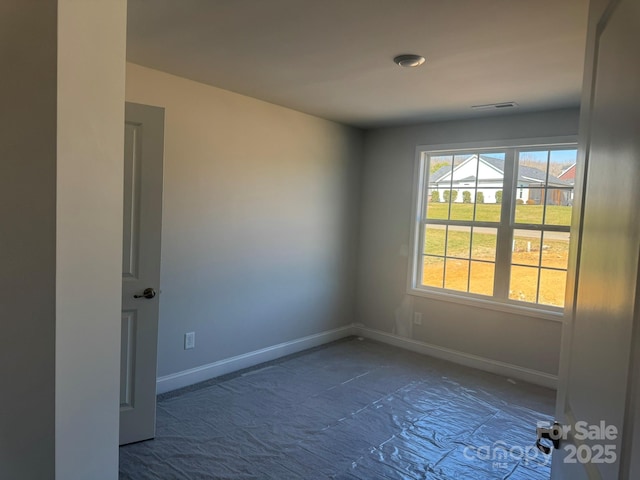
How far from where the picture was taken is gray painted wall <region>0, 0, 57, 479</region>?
3.93 ft

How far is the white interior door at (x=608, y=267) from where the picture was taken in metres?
0.68

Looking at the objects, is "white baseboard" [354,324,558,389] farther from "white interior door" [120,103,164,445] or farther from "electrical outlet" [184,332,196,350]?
"white interior door" [120,103,164,445]

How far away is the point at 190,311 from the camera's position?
11.3ft

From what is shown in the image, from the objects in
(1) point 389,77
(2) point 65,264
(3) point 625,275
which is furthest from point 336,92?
(3) point 625,275

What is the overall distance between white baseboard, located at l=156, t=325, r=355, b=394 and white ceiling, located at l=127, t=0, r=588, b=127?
2293mm

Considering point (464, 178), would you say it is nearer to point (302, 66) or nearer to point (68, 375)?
point (302, 66)

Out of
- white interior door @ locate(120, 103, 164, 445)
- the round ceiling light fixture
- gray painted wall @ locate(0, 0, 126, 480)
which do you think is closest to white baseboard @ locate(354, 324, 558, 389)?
the round ceiling light fixture

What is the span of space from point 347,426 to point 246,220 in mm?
1883

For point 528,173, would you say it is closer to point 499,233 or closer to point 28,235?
point 499,233

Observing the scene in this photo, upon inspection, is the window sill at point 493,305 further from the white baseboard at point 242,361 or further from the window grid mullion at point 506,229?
the white baseboard at point 242,361

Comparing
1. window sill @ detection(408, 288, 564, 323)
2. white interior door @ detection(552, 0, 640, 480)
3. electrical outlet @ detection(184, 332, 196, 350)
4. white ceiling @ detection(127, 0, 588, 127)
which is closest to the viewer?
white interior door @ detection(552, 0, 640, 480)

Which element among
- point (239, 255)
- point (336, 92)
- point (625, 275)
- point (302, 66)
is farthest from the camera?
point (239, 255)

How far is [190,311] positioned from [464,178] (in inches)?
115

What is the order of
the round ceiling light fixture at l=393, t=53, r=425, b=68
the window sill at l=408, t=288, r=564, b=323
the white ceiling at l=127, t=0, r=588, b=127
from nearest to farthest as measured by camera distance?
the white ceiling at l=127, t=0, r=588, b=127 < the round ceiling light fixture at l=393, t=53, r=425, b=68 < the window sill at l=408, t=288, r=564, b=323
